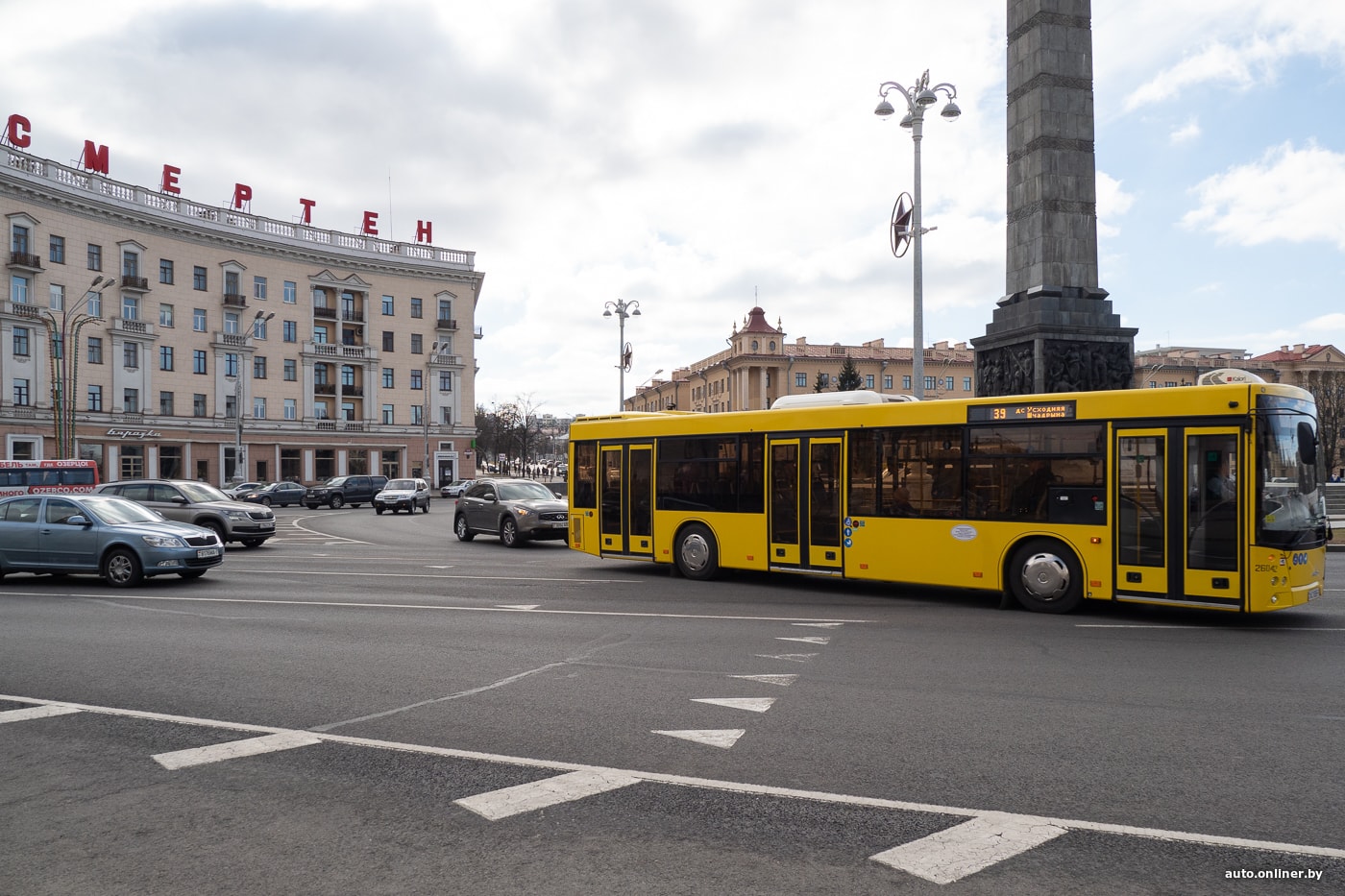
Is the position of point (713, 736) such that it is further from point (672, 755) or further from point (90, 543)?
A: point (90, 543)

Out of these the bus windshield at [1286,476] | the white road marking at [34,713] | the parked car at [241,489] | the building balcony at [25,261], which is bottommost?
the white road marking at [34,713]

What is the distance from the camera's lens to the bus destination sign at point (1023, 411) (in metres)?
11.4

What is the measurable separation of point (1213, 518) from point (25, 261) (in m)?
65.1

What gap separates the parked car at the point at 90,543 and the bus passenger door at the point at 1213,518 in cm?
1399

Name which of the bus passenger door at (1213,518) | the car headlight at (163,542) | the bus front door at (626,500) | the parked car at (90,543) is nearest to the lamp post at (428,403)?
the parked car at (90,543)

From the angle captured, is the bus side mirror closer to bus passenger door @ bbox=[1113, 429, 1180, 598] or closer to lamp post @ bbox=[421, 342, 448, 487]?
bus passenger door @ bbox=[1113, 429, 1180, 598]

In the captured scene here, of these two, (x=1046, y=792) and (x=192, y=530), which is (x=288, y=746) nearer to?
(x=1046, y=792)

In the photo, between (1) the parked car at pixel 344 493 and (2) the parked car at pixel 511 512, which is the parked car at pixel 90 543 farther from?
(1) the parked car at pixel 344 493

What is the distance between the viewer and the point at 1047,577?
1145cm

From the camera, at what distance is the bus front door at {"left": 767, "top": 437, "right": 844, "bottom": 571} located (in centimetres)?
1354

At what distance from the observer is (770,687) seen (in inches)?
287

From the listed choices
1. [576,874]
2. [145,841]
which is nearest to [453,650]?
[145,841]

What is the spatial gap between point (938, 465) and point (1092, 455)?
196 centimetres

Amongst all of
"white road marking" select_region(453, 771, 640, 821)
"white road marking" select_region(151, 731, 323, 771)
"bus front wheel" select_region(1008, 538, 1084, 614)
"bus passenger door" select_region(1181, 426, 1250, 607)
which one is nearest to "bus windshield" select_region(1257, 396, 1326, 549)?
"bus passenger door" select_region(1181, 426, 1250, 607)
